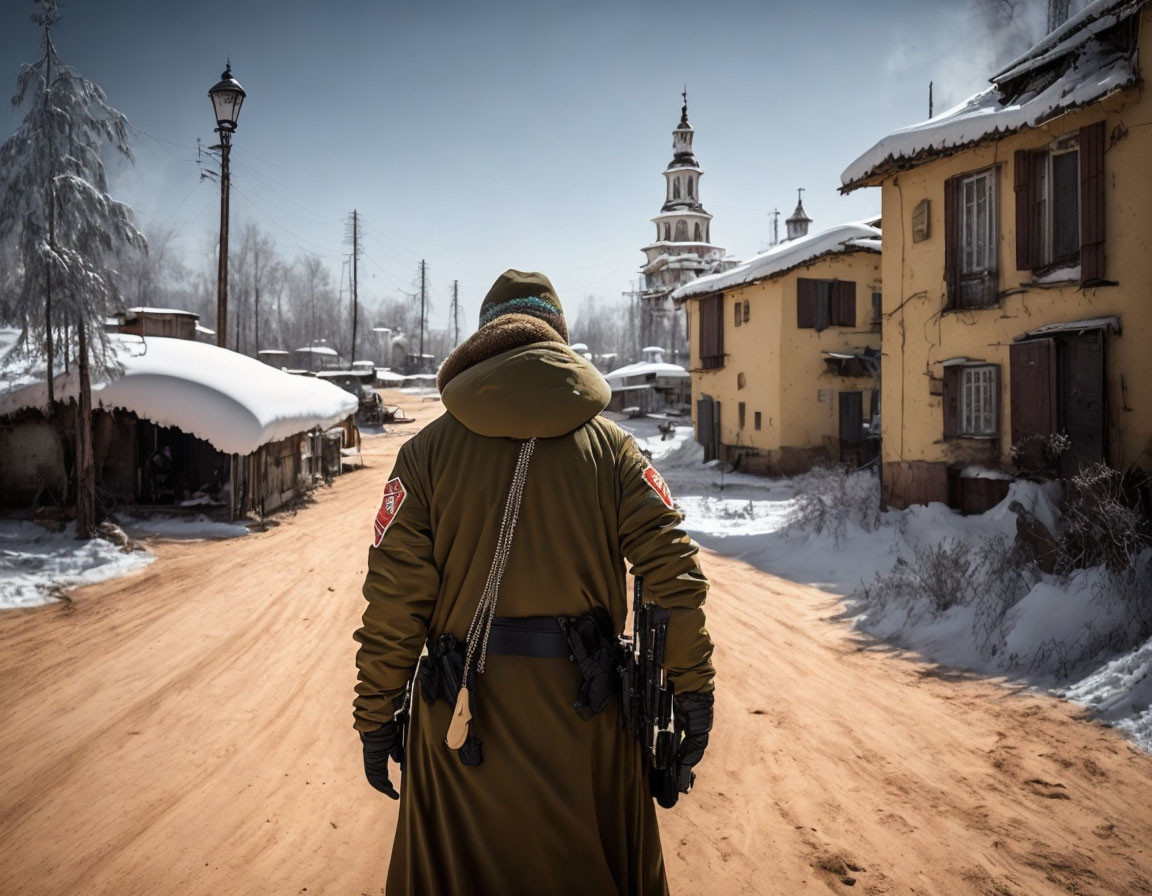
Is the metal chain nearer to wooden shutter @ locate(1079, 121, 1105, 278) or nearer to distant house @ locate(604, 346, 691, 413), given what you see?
wooden shutter @ locate(1079, 121, 1105, 278)

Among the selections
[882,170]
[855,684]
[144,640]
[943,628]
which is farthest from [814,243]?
[144,640]

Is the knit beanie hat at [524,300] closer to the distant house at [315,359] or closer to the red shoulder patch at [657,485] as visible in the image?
the red shoulder patch at [657,485]

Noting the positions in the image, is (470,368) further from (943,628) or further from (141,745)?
(943,628)

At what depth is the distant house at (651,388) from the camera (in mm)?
42406

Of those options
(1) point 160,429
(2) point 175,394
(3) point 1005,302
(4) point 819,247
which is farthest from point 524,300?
(4) point 819,247

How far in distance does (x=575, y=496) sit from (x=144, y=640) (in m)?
7.35

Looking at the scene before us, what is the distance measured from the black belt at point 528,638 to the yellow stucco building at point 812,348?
808 inches

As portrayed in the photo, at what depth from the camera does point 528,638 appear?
7.66ft

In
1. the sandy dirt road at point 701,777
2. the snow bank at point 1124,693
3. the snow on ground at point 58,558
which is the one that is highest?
the snow on ground at point 58,558

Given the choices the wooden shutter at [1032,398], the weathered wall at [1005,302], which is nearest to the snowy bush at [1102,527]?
the weathered wall at [1005,302]

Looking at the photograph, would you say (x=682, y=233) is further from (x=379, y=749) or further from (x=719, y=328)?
(x=379, y=749)

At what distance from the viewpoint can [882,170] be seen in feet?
43.0

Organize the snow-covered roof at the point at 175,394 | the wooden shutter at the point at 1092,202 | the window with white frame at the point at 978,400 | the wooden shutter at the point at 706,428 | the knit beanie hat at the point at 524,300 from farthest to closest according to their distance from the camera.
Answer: the wooden shutter at the point at 706,428, the snow-covered roof at the point at 175,394, the window with white frame at the point at 978,400, the wooden shutter at the point at 1092,202, the knit beanie hat at the point at 524,300

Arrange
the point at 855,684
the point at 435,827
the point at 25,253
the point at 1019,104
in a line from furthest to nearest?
the point at 25,253
the point at 1019,104
the point at 855,684
the point at 435,827
